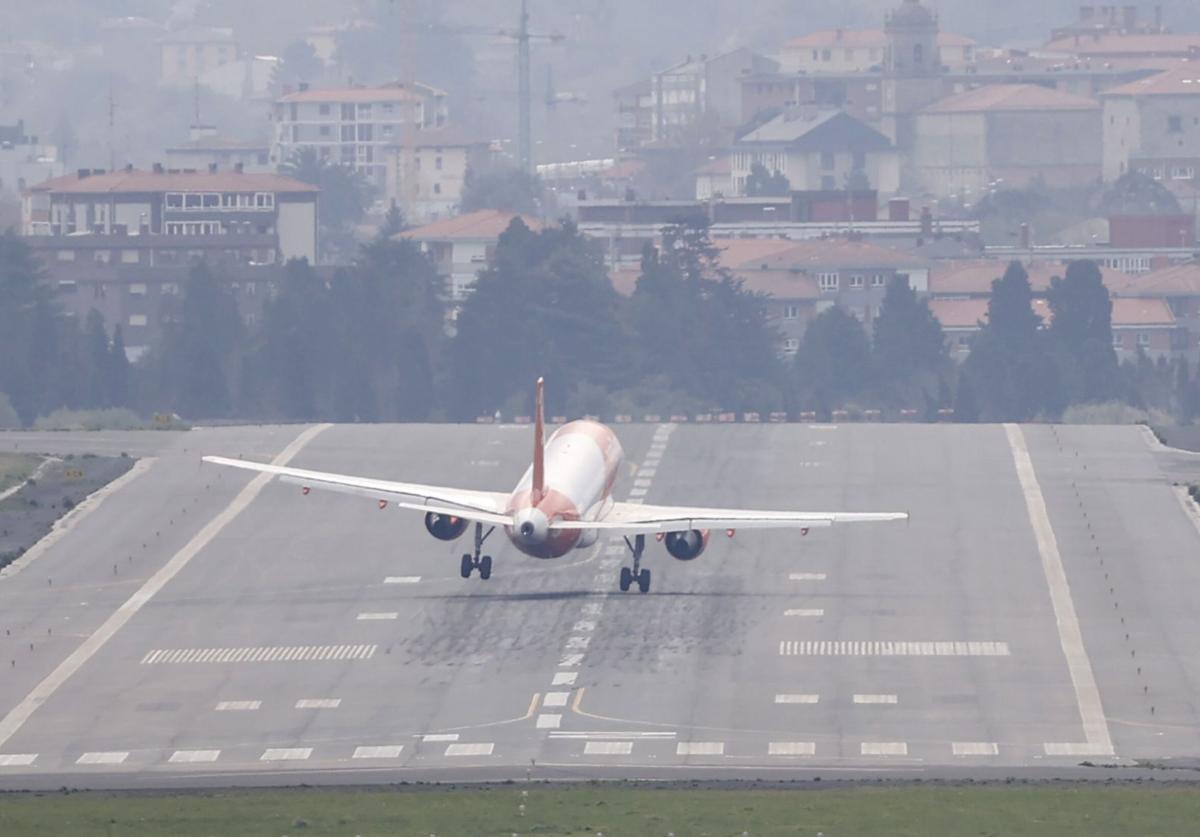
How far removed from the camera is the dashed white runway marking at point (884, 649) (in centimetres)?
9406

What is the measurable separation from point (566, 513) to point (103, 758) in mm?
18795

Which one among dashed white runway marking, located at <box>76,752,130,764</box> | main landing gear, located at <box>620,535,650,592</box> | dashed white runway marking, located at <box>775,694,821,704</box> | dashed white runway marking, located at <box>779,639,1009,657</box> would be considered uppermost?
main landing gear, located at <box>620,535,650,592</box>

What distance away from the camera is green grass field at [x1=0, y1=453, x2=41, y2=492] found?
128125mm

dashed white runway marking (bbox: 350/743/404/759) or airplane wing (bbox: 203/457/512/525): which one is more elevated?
airplane wing (bbox: 203/457/512/525)

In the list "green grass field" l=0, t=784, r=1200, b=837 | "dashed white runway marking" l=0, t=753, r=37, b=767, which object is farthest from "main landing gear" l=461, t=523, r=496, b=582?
"green grass field" l=0, t=784, r=1200, b=837

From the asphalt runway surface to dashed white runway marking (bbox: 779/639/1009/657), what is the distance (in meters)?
0.15

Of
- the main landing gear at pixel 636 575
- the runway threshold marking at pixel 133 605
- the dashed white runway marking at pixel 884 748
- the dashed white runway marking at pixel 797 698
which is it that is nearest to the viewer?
the dashed white runway marking at pixel 884 748

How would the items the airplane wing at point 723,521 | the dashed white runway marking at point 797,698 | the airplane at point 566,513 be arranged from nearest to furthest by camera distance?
the dashed white runway marking at point 797,698 < the airplane at point 566,513 < the airplane wing at point 723,521

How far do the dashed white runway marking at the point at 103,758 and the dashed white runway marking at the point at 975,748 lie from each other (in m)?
20.4

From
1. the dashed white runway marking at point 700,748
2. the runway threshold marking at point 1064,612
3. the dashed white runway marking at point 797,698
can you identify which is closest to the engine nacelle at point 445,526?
Answer: the dashed white runway marking at point 797,698

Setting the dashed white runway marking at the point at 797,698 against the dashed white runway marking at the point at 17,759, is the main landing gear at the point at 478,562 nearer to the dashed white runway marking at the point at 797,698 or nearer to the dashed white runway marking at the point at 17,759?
the dashed white runway marking at the point at 797,698

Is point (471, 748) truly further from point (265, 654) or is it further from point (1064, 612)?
point (1064, 612)

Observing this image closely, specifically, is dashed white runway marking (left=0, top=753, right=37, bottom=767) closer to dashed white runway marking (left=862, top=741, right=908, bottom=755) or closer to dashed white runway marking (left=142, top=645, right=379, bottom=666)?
dashed white runway marking (left=142, top=645, right=379, bottom=666)

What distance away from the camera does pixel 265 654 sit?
95.4m
